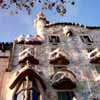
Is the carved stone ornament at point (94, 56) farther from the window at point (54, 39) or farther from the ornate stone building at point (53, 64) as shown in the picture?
the window at point (54, 39)

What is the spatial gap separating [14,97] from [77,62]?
629 cm

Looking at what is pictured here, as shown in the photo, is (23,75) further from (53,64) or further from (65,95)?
(53,64)

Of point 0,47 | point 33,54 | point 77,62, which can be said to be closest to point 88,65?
point 77,62

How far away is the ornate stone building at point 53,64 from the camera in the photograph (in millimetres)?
13812

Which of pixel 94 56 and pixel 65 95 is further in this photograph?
pixel 94 56

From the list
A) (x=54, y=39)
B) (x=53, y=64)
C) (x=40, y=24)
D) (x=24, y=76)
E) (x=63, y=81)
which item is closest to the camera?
(x=24, y=76)

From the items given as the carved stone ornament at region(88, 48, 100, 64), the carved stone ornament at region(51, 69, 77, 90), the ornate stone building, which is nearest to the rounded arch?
the ornate stone building

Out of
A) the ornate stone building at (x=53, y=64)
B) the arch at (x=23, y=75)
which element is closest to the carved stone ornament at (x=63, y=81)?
the ornate stone building at (x=53, y=64)

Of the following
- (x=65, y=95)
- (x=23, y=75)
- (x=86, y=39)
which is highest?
(x=86, y=39)

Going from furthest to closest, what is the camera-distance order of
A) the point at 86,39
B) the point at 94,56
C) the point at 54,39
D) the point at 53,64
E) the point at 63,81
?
the point at 86,39 < the point at 54,39 < the point at 94,56 < the point at 53,64 < the point at 63,81

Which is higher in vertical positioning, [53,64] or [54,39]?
[54,39]

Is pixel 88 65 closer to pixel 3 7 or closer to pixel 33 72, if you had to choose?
pixel 33 72

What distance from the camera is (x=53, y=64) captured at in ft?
55.1

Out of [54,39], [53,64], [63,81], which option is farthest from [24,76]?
[54,39]
